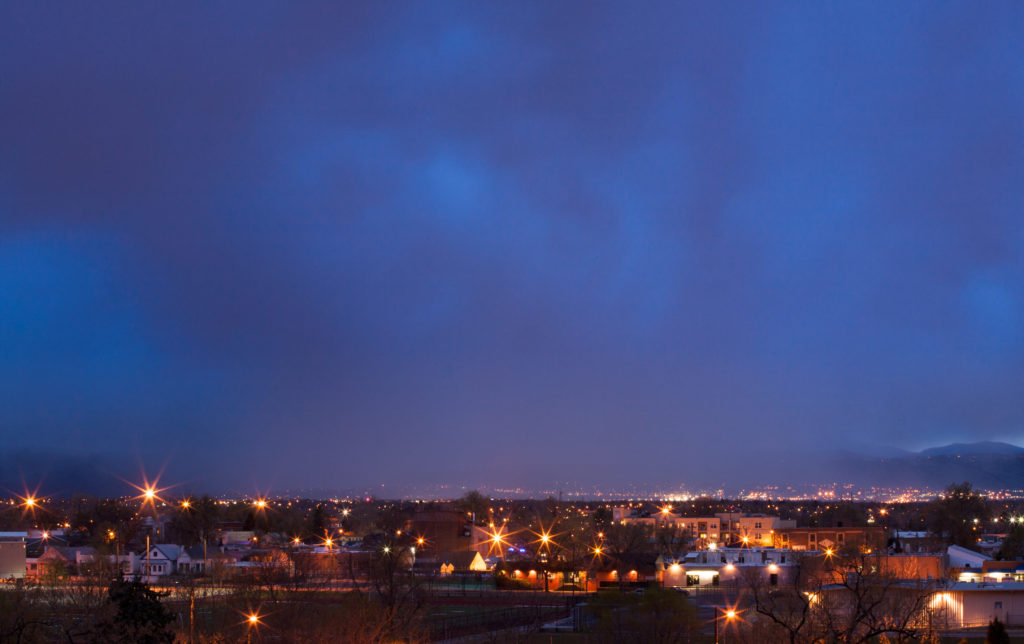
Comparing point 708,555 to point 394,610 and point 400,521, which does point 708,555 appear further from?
point 400,521

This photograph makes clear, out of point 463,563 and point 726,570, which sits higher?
point 726,570

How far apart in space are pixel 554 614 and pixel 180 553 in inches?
1845

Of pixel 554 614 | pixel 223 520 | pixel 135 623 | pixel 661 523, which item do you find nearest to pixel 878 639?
A: pixel 135 623

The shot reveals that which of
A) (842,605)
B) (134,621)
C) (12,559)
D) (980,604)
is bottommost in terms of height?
(980,604)

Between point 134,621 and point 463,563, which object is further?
point 463,563

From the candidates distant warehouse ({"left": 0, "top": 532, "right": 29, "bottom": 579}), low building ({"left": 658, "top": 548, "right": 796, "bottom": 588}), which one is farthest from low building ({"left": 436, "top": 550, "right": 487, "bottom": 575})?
distant warehouse ({"left": 0, "top": 532, "right": 29, "bottom": 579})

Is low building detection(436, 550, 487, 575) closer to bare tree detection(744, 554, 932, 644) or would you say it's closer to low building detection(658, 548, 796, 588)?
low building detection(658, 548, 796, 588)

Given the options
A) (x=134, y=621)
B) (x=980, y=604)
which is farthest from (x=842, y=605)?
(x=134, y=621)

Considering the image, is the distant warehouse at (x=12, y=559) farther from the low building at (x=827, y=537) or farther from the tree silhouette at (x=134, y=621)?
the low building at (x=827, y=537)

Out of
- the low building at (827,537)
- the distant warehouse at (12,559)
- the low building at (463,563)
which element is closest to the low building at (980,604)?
the low building at (827,537)

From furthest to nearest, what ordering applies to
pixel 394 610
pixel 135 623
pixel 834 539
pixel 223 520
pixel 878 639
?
pixel 223 520 < pixel 834 539 < pixel 394 610 < pixel 878 639 < pixel 135 623

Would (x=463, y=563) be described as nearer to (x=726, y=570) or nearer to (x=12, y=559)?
(x=726, y=570)

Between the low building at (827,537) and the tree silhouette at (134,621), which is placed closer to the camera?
the tree silhouette at (134,621)

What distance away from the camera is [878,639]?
28328 millimetres
